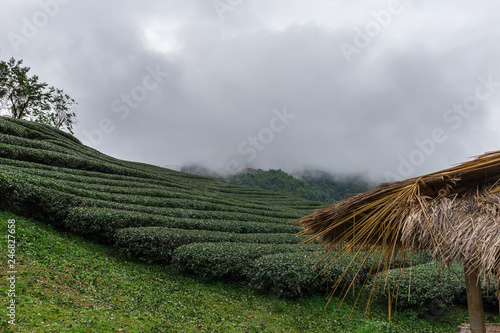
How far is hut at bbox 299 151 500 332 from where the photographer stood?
2416 millimetres

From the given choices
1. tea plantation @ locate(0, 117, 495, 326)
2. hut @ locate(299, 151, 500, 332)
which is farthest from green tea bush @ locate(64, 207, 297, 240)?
hut @ locate(299, 151, 500, 332)

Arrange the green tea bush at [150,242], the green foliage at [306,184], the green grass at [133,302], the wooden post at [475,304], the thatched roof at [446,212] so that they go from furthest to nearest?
1. the green foliage at [306,184]
2. the green tea bush at [150,242]
3. the green grass at [133,302]
4. the wooden post at [475,304]
5. the thatched roof at [446,212]

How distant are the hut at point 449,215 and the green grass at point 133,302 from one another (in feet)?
8.38

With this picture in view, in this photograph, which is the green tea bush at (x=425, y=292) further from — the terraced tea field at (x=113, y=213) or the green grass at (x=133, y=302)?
the terraced tea field at (x=113, y=213)

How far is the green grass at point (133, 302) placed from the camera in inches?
170

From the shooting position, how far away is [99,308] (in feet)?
15.5

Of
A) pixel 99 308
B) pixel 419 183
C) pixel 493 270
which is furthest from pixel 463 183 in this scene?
pixel 99 308

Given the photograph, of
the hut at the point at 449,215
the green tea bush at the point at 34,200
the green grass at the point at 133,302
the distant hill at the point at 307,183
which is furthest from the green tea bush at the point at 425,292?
the distant hill at the point at 307,183

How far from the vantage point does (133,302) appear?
18.1ft

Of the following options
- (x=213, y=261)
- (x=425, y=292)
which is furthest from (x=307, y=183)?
(x=213, y=261)

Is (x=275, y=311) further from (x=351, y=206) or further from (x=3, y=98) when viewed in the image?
(x=3, y=98)

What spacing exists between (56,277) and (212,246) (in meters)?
3.95

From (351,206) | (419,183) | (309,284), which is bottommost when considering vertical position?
(309,284)

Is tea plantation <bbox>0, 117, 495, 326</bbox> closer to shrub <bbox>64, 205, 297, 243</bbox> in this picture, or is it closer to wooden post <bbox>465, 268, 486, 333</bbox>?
shrub <bbox>64, 205, 297, 243</bbox>
